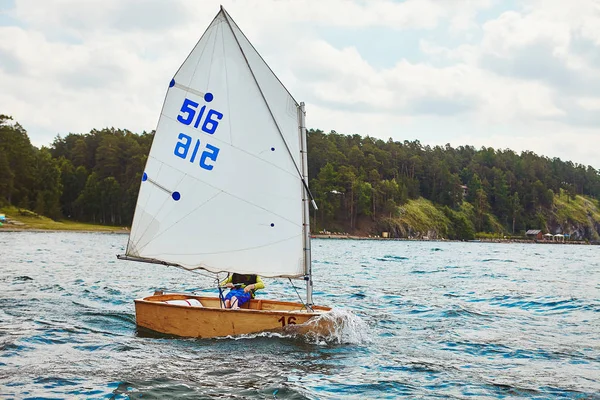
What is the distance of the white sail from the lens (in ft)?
51.5

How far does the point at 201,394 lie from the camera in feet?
35.2

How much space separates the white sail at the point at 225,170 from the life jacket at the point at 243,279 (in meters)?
1.25

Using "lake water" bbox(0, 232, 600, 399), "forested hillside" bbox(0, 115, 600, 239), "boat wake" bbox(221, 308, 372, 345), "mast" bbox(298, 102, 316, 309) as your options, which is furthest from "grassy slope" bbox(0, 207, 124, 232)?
"boat wake" bbox(221, 308, 372, 345)

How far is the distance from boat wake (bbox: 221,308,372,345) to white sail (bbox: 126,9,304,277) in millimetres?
1554

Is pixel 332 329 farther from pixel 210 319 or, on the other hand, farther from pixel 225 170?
pixel 225 170

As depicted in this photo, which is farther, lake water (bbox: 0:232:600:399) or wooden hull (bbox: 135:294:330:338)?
wooden hull (bbox: 135:294:330:338)

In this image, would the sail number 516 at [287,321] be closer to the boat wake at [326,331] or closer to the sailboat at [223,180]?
the boat wake at [326,331]

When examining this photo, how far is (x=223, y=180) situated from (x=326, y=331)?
4939 mm

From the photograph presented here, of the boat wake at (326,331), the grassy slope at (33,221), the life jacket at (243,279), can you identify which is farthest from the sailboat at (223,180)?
the grassy slope at (33,221)

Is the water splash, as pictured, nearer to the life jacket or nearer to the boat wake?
the boat wake

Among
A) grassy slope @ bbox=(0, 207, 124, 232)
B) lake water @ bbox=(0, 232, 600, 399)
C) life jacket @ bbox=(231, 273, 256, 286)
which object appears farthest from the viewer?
grassy slope @ bbox=(0, 207, 124, 232)

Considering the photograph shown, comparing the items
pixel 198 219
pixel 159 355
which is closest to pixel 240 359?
pixel 159 355

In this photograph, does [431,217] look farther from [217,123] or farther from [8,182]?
[217,123]

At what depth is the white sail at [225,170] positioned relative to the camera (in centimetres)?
1570
